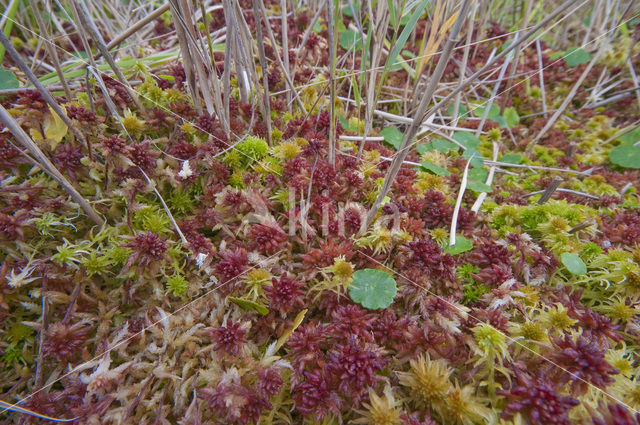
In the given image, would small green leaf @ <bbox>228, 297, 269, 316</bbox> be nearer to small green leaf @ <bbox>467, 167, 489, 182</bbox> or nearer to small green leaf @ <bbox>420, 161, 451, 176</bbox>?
small green leaf @ <bbox>420, 161, 451, 176</bbox>

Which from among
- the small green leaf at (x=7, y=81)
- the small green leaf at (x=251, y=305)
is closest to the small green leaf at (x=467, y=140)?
the small green leaf at (x=251, y=305)

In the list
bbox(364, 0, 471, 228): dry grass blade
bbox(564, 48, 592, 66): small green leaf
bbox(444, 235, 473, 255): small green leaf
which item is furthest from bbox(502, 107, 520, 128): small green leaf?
bbox(364, 0, 471, 228): dry grass blade

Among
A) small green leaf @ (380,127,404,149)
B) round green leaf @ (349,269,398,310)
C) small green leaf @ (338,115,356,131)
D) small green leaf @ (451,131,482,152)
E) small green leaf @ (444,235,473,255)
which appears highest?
small green leaf @ (338,115,356,131)

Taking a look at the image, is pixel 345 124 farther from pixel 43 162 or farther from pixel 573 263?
pixel 43 162

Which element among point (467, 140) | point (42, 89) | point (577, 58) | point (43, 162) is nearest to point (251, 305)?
point (43, 162)

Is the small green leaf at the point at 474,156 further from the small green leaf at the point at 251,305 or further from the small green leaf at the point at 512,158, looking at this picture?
the small green leaf at the point at 251,305

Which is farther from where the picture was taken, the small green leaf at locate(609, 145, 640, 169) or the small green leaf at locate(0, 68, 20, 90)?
the small green leaf at locate(609, 145, 640, 169)

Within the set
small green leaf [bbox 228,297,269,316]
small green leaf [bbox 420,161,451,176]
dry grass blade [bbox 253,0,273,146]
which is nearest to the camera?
small green leaf [bbox 228,297,269,316]

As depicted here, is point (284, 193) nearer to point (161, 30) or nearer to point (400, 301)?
point (400, 301)
